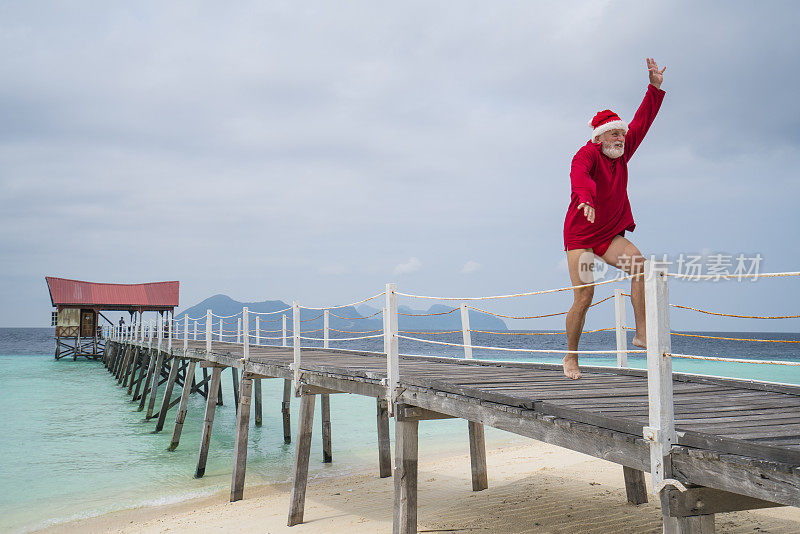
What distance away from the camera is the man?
4.32 m

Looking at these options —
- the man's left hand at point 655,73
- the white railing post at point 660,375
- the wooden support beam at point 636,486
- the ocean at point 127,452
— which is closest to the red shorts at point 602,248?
the man's left hand at point 655,73

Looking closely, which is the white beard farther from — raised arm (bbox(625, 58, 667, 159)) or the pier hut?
the pier hut

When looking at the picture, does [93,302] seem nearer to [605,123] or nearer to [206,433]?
[206,433]

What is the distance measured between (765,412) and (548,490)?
195 inches

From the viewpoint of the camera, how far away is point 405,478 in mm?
5148

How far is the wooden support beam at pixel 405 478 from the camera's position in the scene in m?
5.13

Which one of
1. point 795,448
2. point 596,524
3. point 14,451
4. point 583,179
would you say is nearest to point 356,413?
point 14,451

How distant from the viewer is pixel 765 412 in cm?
338

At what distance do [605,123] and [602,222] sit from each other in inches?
30.8

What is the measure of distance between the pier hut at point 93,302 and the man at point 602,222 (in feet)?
129

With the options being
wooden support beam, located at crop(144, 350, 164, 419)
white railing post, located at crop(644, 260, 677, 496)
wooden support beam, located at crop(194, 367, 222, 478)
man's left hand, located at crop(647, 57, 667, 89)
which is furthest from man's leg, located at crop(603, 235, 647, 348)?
wooden support beam, located at crop(144, 350, 164, 419)

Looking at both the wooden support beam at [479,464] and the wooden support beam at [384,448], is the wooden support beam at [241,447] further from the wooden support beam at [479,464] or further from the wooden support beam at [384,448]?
the wooden support beam at [479,464]

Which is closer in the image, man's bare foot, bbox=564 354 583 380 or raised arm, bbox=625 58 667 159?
raised arm, bbox=625 58 667 159

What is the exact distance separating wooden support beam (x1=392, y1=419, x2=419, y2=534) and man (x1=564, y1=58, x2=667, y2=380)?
158cm
